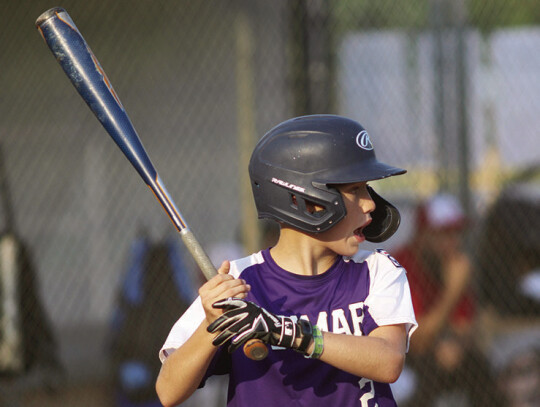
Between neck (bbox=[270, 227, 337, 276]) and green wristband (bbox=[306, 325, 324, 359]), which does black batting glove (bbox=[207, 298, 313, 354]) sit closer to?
green wristband (bbox=[306, 325, 324, 359])

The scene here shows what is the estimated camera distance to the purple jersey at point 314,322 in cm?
214

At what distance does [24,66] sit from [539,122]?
2841 mm

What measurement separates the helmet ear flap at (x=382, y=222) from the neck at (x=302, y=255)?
13cm

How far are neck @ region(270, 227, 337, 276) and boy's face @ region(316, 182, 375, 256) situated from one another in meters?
0.04

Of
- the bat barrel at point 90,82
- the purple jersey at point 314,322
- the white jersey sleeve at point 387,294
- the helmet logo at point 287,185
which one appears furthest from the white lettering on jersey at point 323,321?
the bat barrel at point 90,82

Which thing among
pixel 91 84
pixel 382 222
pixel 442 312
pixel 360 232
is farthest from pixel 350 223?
pixel 442 312

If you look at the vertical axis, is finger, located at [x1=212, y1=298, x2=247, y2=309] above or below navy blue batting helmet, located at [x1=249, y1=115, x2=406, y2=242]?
below

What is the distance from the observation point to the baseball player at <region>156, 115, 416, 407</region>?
2.11 m

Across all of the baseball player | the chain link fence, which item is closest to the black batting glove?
the baseball player

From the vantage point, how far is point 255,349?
6.43ft

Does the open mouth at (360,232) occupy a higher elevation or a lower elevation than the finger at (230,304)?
lower

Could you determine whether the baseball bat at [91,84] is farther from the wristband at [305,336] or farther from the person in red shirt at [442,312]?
the person in red shirt at [442,312]

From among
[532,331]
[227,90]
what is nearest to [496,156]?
[532,331]

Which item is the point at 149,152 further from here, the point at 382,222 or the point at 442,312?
the point at 382,222
